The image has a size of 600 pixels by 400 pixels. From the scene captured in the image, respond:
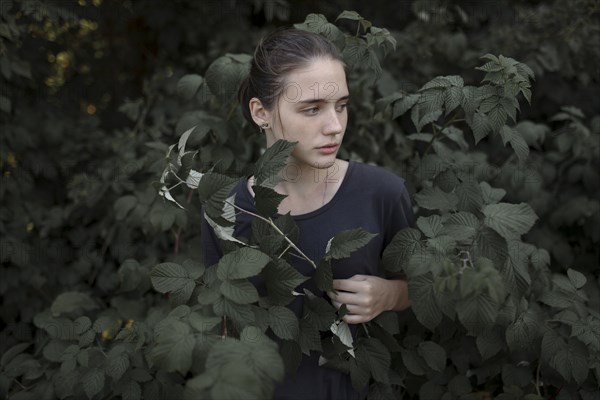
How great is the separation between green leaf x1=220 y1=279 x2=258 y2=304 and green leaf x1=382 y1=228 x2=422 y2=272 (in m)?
0.39

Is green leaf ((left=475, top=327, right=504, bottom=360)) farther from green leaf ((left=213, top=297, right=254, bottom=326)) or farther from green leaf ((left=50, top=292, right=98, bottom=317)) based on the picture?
green leaf ((left=50, top=292, right=98, bottom=317))

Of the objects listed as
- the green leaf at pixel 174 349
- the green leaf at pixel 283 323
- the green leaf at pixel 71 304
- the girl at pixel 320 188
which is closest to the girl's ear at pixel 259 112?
the girl at pixel 320 188

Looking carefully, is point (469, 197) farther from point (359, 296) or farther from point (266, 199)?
point (266, 199)

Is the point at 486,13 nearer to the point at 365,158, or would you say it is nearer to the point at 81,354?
the point at 365,158

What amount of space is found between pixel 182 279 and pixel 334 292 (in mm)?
371

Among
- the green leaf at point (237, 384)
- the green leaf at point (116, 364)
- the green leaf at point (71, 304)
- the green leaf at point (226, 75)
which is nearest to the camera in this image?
the green leaf at point (237, 384)

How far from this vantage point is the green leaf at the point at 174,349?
1274 mm

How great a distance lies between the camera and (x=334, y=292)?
1.61 meters

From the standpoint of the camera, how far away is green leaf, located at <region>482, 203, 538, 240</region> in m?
1.52

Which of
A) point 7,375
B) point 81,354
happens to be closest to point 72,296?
point 7,375

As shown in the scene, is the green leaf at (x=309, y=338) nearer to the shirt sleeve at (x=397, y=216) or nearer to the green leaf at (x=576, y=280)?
the shirt sleeve at (x=397, y=216)

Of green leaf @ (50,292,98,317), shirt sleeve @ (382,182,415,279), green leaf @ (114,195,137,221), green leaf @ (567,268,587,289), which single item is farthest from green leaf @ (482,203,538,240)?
green leaf @ (50,292,98,317)

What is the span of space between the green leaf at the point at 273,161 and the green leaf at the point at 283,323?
299 millimetres

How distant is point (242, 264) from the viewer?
1399 millimetres
